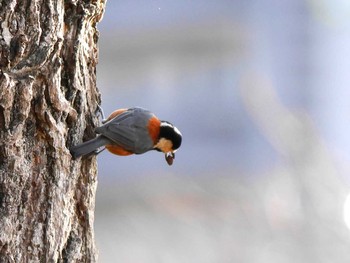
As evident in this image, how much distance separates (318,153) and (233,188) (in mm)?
1569

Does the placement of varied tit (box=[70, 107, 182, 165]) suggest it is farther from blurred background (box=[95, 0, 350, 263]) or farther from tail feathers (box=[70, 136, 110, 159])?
blurred background (box=[95, 0, 350, 263])

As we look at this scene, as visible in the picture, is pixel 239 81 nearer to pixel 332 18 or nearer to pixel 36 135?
pixel 332 18

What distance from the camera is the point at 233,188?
9820 millimetres

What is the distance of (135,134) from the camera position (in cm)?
388

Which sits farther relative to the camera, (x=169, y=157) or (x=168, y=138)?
(x=169, y=157)

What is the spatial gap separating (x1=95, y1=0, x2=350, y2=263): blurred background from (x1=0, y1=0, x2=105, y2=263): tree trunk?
18.9 ft

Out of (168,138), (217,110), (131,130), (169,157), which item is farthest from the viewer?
(217,110)

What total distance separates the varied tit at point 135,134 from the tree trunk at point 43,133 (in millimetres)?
240

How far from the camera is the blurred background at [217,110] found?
367 inches

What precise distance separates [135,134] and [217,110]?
5.84 m

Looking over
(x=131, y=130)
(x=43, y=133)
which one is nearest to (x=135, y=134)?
(x=131, y=130)

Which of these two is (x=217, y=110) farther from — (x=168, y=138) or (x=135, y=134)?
(x=135, y=134)

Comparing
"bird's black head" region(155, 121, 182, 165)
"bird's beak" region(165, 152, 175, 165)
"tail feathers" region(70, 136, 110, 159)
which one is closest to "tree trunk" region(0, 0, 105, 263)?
"tail feathers" region(70, 136, 110, 159)

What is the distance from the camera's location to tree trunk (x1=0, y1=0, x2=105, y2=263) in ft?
9.68
